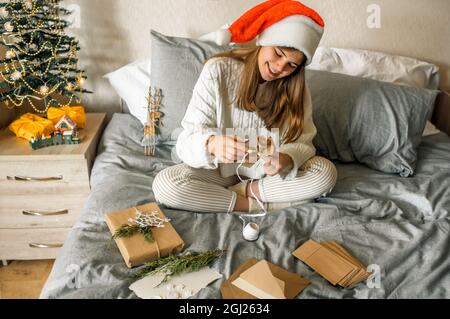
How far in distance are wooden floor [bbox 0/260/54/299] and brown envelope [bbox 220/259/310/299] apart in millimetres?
874

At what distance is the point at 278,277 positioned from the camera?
88 cm

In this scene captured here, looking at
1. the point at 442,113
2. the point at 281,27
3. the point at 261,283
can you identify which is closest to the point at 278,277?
the point at 261,283

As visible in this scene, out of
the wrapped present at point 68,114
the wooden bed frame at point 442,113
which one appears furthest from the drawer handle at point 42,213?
the wooden bed frame at point 442,113

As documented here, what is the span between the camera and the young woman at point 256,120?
1132 millimetres

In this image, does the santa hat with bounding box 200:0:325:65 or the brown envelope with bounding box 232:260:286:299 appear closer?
the brown envelope with bounding box 232:260:286:299

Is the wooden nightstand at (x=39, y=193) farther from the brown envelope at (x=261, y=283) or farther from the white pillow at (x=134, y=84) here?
the brown envelope at (x=261, y=283)

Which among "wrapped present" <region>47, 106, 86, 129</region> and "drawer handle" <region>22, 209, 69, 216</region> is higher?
"wrapped present" <region>47, 106, 86, 129</region>

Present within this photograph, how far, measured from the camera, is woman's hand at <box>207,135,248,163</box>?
1086 mm

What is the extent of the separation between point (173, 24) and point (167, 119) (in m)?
0.53

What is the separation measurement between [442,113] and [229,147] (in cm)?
134

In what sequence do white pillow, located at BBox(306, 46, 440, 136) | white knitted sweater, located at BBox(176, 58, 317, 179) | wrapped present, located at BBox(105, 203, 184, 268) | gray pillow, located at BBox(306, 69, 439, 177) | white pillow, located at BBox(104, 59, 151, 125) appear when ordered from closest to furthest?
wrapped present, located at BBox(105, 203, 184, 268) < white knitted sweater, located at BBox(176, 58, 317, 179) < gray pillow, located at BBox(306, 69, 439, 177) < white pillow, located at BBox(104, 59, 151, 125) < white pillow, located at BBox(306, 46, 440, 136)

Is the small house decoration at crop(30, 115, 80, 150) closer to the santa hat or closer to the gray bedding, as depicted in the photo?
the gray bedding

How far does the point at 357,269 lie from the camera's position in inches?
35.5

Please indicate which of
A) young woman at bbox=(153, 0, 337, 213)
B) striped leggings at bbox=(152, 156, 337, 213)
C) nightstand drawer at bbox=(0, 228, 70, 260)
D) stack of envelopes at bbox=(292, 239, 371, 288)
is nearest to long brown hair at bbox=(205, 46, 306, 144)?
young woman at bbox=(153, 0, 337, 213)
